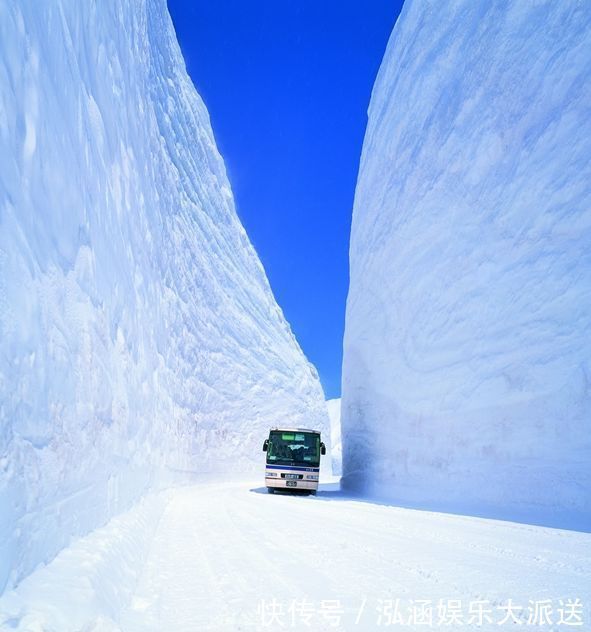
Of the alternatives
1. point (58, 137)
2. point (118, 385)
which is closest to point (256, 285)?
point (118, 385)

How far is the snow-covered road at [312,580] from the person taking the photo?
2465 millimetres

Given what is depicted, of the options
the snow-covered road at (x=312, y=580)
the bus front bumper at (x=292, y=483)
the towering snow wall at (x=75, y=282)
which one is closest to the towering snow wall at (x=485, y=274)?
the bus front bumper at (x=292, y=483)

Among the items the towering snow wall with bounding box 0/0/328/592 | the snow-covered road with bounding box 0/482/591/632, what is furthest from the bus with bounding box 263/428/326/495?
the snow-covered road with bounding box 0/482/591/632

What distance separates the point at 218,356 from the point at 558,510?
51.6 ft

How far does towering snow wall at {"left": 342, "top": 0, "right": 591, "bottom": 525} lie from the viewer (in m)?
7.66

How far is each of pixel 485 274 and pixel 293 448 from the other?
7141 millimetres

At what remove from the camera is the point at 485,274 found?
9664 millimetres

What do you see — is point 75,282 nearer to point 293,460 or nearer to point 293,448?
point 293,460

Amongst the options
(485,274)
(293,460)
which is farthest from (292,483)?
(485,274)

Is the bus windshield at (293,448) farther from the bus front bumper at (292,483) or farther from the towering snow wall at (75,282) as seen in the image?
the towering snow wall at (75,282)

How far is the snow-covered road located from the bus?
25.3 feet

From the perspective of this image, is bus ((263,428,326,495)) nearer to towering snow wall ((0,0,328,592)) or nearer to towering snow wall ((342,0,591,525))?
towering snow wall ((342,0,591,525))

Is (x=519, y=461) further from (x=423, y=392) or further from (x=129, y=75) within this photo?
(x=129, y=75)

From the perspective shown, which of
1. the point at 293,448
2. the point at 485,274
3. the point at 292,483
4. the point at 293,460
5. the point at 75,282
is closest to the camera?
the point at 75,282
